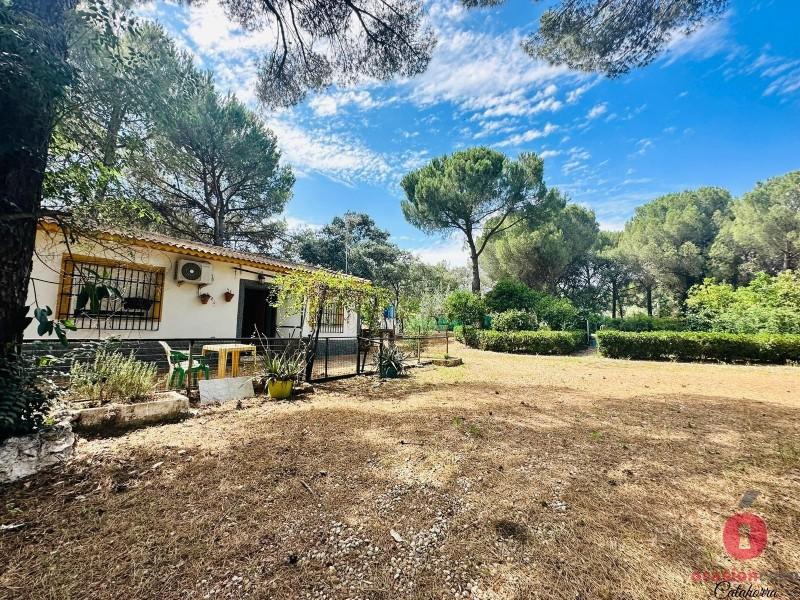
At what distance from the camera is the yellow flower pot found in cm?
511

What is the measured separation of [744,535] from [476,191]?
18885mm

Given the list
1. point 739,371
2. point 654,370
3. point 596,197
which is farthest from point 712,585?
point 596,197

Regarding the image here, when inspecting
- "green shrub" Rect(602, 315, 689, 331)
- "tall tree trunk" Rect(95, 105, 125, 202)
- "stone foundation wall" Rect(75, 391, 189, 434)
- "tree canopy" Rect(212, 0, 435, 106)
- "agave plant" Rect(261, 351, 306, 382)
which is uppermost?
"tree canopy" Rect(212, 0, 435, 106)

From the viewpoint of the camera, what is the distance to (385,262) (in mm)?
25891

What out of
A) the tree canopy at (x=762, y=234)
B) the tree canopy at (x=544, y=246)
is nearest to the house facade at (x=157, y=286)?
the tree canopy at (x=544, y=246)

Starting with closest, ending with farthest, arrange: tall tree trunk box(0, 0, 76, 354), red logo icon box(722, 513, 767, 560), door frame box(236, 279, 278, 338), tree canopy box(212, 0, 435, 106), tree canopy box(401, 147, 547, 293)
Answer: red logo icon box(722, 513, 767, 560) → tall tree trunk box(0, 0, 76, 354) → tree canopy box(212, 0, 435, 106) → door frame box(236, 279, 278, 338) → tree canopy box(401, 147, 547, 293)

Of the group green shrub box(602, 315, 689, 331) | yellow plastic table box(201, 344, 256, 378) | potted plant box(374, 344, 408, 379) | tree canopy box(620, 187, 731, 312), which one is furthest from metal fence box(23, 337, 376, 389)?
tree canopy box(620, 187, 731, 312)

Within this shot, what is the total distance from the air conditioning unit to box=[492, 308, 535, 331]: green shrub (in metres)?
13.3

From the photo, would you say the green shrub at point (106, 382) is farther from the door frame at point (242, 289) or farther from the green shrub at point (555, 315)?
the green shrub at point (555, 315)

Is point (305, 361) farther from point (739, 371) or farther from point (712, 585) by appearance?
point (739, 371)

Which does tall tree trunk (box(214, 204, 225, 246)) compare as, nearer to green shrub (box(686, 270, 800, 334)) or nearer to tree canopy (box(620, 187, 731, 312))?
green shrub (box(686, 270, 800, 334))

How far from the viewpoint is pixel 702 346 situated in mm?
11000

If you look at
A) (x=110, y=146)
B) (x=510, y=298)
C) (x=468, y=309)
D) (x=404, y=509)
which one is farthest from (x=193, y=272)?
(x=510, y=298)

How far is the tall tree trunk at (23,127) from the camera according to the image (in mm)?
2047
